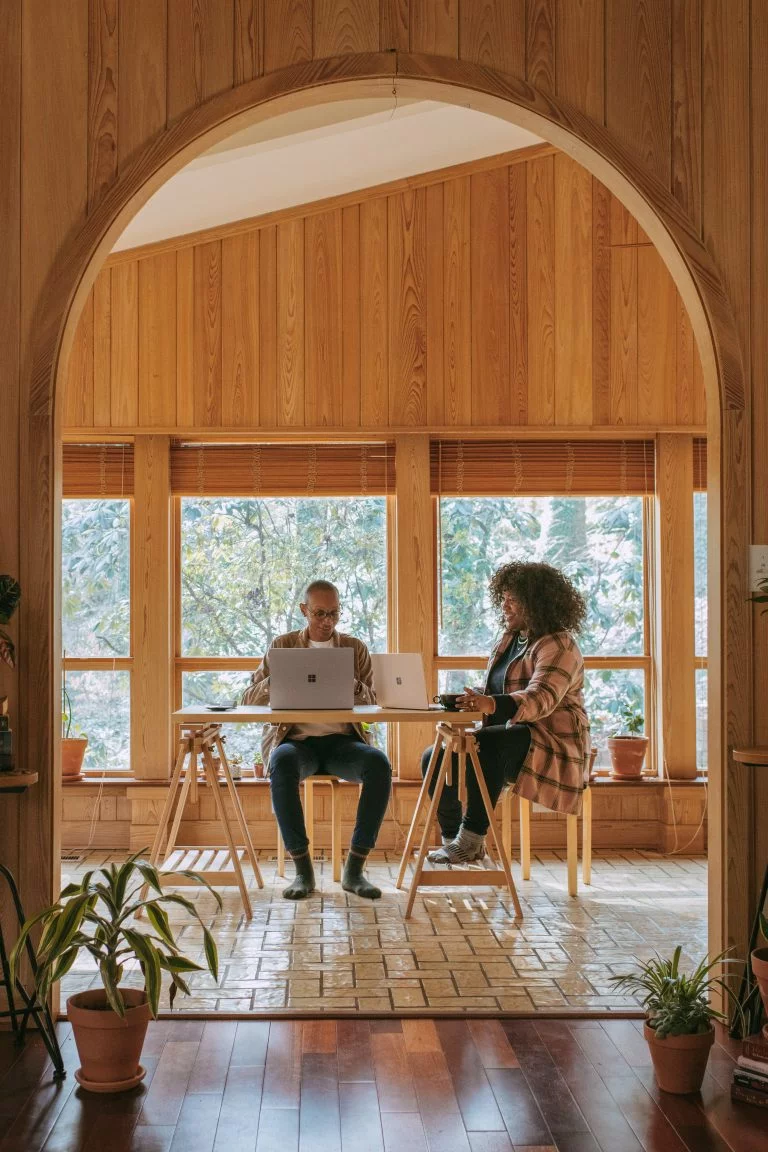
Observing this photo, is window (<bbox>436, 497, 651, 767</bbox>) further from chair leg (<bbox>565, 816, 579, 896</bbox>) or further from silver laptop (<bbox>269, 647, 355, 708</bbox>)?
silver laptop (<bbox>269, 647, 355, 708</bbox>)

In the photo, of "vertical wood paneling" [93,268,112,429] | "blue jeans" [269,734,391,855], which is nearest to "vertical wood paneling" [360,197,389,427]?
"vertical wood paneling" [93,268,112,429]

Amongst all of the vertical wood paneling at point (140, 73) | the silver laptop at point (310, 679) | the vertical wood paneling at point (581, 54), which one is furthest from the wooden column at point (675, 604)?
the vertical wood paneling at point (140, 73)

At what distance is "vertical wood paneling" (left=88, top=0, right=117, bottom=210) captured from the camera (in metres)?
3.26

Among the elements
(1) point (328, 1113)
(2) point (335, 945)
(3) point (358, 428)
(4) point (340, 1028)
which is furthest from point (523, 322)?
(1) point (328, 1113)

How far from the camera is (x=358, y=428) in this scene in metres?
5.64

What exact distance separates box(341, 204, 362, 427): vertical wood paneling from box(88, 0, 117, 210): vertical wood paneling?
244 centimetres

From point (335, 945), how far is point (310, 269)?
3.31m

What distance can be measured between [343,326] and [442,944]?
3.07 meters

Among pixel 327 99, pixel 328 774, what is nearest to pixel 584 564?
pixel 328 774

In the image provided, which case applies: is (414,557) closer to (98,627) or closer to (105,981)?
(98,627)

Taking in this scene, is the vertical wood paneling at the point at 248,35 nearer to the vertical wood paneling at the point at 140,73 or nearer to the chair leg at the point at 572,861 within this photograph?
the vertical wood paneling at the point at 140,73

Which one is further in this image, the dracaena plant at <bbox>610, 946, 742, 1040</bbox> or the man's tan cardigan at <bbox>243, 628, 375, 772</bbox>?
the man's tan cardigan at <bbox>243, 628, 375, 772</bbox>

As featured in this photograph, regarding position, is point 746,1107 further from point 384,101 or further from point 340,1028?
point 384,101

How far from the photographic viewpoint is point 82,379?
18.5 feet
